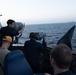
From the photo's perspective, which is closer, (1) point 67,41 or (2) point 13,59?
(2) point 13,59

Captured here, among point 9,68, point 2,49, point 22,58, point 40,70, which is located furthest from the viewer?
point 40,70

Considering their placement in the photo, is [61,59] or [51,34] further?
[51,34]

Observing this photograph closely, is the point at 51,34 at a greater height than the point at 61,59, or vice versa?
the point at 61,59

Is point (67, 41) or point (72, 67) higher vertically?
point (67, 41)

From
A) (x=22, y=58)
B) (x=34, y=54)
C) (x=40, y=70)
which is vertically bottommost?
(x=40, y=70)

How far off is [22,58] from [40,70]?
2.60 meters

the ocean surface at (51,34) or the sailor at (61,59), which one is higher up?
the sailor at (61,59)

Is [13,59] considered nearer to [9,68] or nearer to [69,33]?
[9,68]

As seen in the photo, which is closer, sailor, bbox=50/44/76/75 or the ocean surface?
sailor, bbox=50/44/76/75

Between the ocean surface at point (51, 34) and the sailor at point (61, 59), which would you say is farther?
the ocean surface at point (51, 34)

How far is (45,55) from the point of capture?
7203 millimetres

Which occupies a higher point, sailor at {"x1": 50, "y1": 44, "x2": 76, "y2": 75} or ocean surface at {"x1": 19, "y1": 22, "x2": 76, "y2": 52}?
sailor at {"x1": 50, "y1": 44, "x2": 76, "y2": 75}

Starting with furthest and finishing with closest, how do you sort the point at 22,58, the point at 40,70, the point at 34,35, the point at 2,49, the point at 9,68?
the point at 40,70
the point at 34,35
the point at 2,49
the point at 22,58
the point at 9,68

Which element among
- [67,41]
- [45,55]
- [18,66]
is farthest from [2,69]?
[45,55]
